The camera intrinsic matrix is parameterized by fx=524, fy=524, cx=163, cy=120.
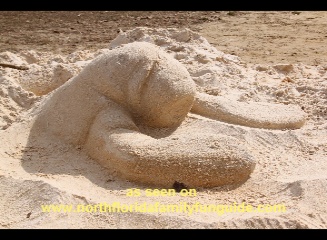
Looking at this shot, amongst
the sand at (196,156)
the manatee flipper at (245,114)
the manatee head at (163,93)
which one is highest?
the manatee head at (163,93)

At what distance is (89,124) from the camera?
3496 millimetres

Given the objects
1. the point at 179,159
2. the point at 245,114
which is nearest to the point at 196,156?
the point at 179,159

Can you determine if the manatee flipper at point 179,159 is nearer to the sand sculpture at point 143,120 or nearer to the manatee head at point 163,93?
the sand sculpture at point 143,120

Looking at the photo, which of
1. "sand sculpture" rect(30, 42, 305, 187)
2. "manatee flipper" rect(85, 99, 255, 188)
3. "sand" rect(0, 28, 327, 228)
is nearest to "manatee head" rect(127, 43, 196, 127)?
"sand sculpture" rect(30, 42, 305, 187)

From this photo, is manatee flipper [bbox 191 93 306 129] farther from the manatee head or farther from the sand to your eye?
the manatee head

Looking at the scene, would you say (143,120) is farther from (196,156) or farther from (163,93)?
(196,156)

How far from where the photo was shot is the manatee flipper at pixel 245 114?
12.6 ft

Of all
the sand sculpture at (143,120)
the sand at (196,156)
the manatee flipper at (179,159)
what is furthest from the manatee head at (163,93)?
the manatee flipper at (179,159)

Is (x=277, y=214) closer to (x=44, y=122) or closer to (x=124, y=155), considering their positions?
(x=124, y=155)

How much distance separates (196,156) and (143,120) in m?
0.62

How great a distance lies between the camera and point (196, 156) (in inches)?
122

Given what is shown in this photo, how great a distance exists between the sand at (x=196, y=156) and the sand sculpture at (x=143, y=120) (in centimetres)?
4

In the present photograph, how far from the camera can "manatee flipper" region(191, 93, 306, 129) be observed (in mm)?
3848

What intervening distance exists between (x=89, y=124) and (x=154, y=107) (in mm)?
449
